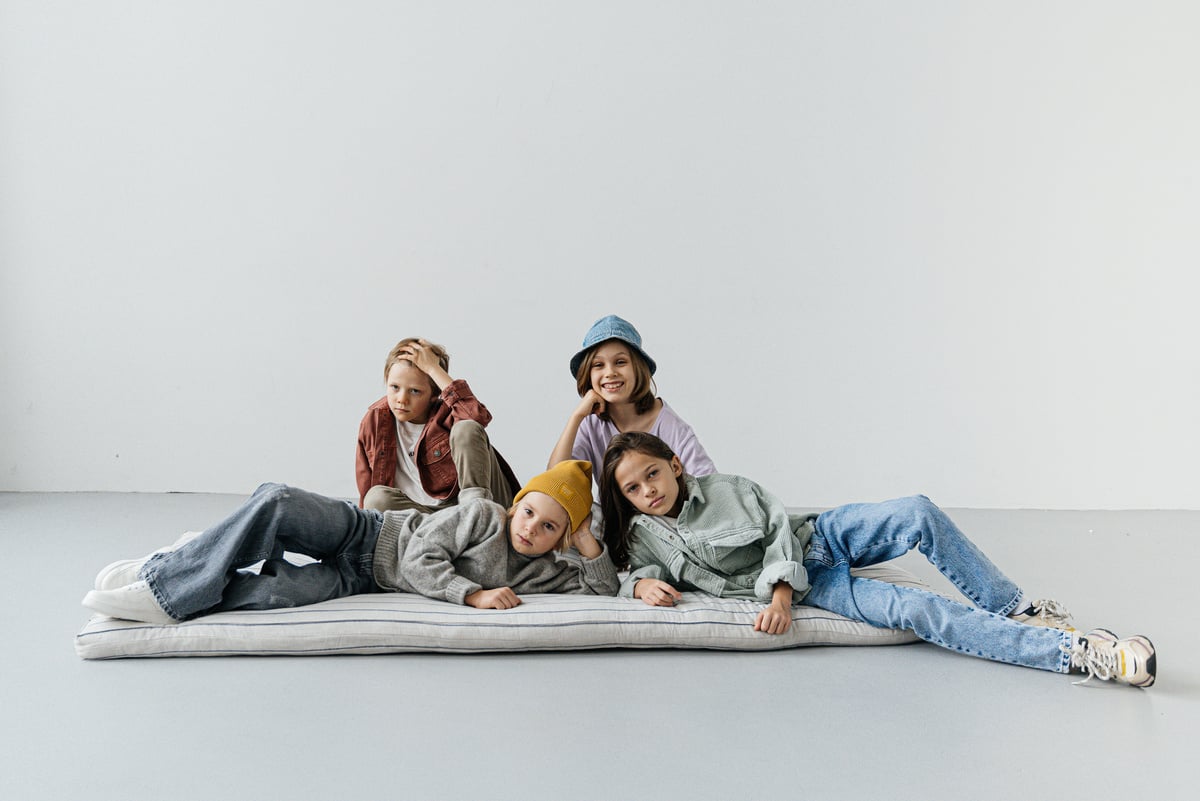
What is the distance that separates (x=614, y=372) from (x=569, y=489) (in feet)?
2.36

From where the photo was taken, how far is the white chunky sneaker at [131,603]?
237 cm

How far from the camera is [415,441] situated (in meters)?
3.53

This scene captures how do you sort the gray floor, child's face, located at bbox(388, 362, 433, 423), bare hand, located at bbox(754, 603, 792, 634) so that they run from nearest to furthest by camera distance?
the gray floor
bare hand, located at bbox(754, 603, 792, 634)
child's face, located at bbox(388, 362, 433, 423)

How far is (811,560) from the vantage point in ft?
9.07

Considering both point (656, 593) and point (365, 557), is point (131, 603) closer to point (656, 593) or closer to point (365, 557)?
point (365, 557)

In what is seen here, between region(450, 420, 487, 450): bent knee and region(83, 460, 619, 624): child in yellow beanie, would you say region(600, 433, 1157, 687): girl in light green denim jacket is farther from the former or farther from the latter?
region(450, 420, 487, 450): bent knee

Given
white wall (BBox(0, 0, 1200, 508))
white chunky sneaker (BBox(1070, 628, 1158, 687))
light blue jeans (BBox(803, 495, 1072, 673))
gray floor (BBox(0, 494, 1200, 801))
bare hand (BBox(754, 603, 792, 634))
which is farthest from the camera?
white wall (BBox(0, 0, 1200, 508))

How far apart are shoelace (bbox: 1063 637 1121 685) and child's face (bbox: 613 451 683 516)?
103 centimetres

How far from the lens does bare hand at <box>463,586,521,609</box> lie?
2.55m

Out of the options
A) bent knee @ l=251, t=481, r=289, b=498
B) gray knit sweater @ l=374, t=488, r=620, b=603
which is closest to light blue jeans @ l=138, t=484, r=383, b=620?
bent knee @ l=251, t=481, r=289, b=498

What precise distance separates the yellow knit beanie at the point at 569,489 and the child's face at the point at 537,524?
0.01 meters

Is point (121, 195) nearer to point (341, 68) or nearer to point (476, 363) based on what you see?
point (341, 68)

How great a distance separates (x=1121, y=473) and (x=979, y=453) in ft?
2.26

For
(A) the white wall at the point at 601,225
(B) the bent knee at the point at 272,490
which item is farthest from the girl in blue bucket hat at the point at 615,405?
(A) the white wall at the point at 601,225
